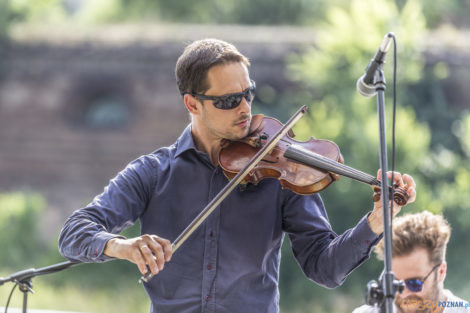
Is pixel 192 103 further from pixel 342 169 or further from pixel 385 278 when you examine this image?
pixel 385 278

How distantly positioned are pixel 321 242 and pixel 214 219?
1.05 feet

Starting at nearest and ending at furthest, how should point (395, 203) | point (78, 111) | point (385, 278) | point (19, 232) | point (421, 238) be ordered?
point (385, 278) → point (395, 203) → point (421, 238) → point (19, 232) → point (78, 111)

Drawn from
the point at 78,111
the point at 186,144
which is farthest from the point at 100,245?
the point at 78,111

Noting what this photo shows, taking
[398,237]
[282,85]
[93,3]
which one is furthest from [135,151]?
[398,237]

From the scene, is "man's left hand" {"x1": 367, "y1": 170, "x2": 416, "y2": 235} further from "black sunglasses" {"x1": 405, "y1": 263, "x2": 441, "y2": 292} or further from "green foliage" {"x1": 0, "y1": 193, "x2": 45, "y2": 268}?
"green foliage" {"x1": 0, "y1": 193, "x2": 45, "y2": 268}

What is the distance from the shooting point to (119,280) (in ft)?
27.2

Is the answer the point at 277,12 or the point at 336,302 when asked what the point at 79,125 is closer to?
the point at 277,12

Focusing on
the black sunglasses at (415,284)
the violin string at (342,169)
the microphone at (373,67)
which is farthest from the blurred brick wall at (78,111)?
the microphone at (373,67)

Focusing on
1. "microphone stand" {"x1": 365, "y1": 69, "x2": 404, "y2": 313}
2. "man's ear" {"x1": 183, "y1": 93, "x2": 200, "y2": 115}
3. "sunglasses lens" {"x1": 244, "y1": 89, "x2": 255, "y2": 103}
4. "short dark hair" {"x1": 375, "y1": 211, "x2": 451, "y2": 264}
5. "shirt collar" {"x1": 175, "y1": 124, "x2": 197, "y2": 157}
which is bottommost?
"short dark hair" {"x1": 375, "y1": 211, "x2": 451, "y2": 264}

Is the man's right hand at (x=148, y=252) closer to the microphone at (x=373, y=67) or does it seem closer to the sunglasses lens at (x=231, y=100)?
the sunglasses lens at (x=231, y=100)

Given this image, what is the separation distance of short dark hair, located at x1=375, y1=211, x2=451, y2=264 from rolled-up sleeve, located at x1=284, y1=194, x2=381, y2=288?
1.72 feet

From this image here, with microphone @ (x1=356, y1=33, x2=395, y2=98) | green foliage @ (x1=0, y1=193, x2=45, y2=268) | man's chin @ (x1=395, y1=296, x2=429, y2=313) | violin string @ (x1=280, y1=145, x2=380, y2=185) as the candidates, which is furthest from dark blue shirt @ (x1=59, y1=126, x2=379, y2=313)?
green foliage @ (x1=0, y1=193, x2=45, y2=268)

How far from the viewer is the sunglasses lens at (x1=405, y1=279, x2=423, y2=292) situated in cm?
250

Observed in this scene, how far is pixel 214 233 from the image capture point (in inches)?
82.1
